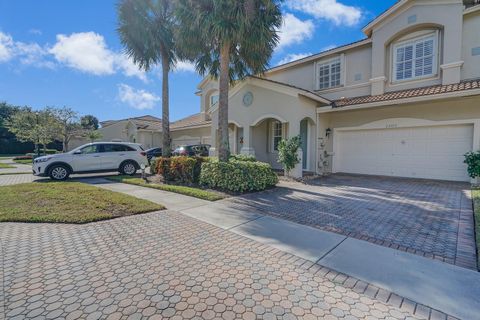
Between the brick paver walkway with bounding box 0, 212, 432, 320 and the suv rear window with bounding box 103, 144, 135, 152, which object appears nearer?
the brick paver walkway with bounding box 0, 212, 432, 320

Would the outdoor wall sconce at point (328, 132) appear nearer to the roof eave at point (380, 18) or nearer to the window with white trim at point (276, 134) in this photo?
the window with white trim at point (276, 134)

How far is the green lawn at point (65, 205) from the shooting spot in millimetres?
5754

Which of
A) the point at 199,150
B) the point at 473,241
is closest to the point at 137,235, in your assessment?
the point at 473,241

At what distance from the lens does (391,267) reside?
3678mm

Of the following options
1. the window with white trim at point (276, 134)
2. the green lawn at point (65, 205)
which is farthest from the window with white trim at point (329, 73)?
the green lawn at point (65, 205)

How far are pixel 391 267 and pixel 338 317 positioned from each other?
1625mm

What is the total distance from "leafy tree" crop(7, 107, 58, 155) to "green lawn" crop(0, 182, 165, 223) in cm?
1893

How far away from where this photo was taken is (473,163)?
31.9ft

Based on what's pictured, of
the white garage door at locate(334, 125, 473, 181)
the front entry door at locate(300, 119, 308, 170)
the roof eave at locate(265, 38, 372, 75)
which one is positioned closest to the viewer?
the white garage door at locate(334, 125, 473, 181)

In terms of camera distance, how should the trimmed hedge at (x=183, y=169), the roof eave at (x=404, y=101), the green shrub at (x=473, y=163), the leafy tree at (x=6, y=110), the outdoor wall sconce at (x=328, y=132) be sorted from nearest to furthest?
the green shrub at (x=473, y=163)
the roof eave at (x=404, y=101)
the trimmed hedge at (x=183, y=169)
the outdoor wall sconce at (x=328, y=132)
the leafy tree at (x=6, y=110)

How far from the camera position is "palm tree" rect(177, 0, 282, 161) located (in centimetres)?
944

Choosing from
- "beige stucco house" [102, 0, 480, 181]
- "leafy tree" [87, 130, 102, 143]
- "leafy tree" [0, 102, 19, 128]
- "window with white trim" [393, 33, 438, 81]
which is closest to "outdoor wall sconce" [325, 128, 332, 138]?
"beige stucco house" [102, 0, 480, 181]

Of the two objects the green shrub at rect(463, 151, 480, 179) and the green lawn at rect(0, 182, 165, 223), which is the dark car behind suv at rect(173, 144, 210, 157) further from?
the green shrub at rect(463, 151, 480, 179)

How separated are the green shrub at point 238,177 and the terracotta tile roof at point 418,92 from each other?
6.55 meters
